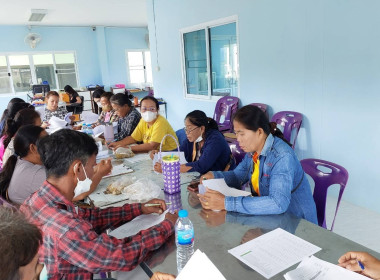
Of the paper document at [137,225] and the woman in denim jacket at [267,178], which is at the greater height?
the woman in denim jacket at [267,178]

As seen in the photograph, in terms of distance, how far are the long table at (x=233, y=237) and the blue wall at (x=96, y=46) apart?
30.8 ft

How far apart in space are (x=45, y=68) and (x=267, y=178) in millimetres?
9664

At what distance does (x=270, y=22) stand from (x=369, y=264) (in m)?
3.24

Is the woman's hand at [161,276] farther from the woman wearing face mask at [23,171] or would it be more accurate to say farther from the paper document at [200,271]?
the woman wearing face mask at [23,171]

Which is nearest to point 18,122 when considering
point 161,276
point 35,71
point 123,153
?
point 123,153

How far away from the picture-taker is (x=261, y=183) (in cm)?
171

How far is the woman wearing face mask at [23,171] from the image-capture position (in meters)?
1.86

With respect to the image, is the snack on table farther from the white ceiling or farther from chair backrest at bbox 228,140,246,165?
the white ceiling

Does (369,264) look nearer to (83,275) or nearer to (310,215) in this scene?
(310,215)

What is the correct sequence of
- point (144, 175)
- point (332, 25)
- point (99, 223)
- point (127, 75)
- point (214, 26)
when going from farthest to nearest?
1. point (127, 75)
2. point (214, 26)
3. point (332, 25)
4. point (144, 175)
5. point (99, 223)

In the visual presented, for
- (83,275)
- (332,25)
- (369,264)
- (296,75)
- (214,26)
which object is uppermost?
(214,26)

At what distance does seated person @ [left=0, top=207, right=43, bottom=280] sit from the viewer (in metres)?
0.67

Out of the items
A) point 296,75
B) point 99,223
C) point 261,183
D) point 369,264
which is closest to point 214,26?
point 296,75

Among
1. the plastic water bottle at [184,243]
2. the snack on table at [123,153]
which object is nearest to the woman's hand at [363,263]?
the plastic water bottle at [184,243]
